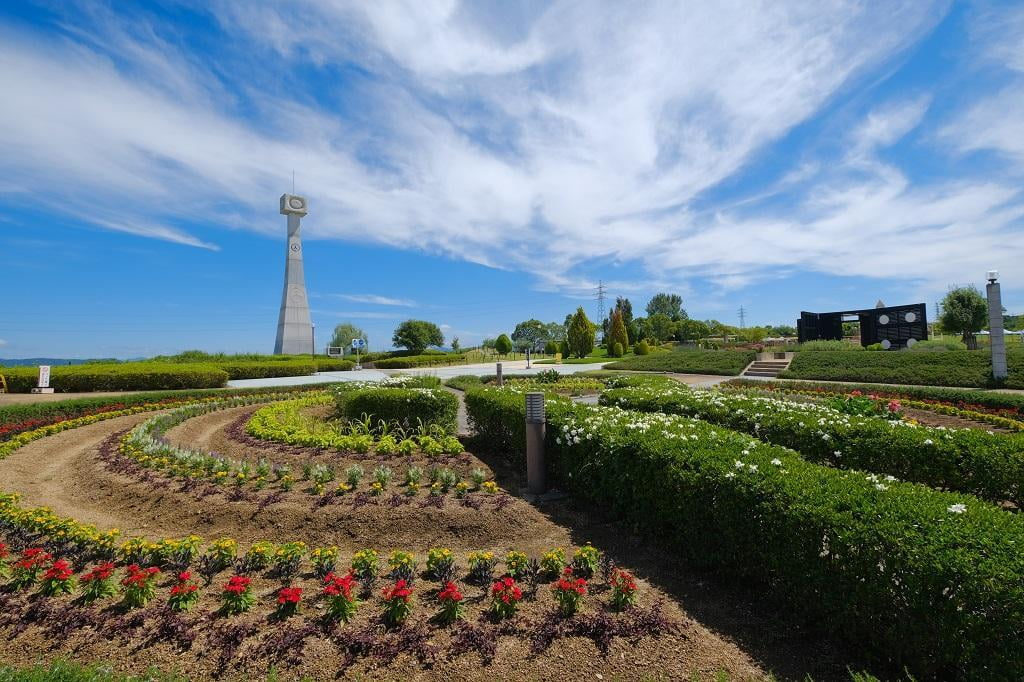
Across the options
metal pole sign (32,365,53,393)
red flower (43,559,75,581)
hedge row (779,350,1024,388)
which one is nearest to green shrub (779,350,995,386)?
hedge row (779,350,1024,388)

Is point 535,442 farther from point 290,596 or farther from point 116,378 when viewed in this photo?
point 116,378

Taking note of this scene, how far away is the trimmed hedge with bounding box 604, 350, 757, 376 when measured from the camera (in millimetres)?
23267

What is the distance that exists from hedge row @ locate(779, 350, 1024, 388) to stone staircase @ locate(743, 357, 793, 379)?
0.66m

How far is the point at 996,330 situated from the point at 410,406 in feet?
58.4

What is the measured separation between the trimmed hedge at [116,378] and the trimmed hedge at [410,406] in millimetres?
14509

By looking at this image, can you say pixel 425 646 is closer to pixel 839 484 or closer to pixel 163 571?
pixel 163 571

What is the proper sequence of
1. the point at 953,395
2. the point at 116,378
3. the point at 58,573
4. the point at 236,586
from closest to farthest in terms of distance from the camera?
1. the point at 236,586
2. the point at 58,573
3. the point at 953,395
4. the point at 116,378

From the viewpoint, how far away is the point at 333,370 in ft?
96.9

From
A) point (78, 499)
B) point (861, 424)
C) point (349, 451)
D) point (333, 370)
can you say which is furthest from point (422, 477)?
point (333, 370)

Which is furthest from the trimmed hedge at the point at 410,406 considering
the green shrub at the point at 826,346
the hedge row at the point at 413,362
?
the hedge row at the point at 413,362

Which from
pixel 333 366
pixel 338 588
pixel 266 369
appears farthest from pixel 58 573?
pixel 333 366

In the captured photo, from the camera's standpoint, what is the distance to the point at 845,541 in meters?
2.66

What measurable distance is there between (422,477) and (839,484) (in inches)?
151

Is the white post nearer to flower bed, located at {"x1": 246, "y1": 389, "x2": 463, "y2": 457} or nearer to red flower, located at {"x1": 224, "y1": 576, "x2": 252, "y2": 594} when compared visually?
flower bed, located at {"x1": 246, "y1": 389, "x2": 463, "y2": 457}
